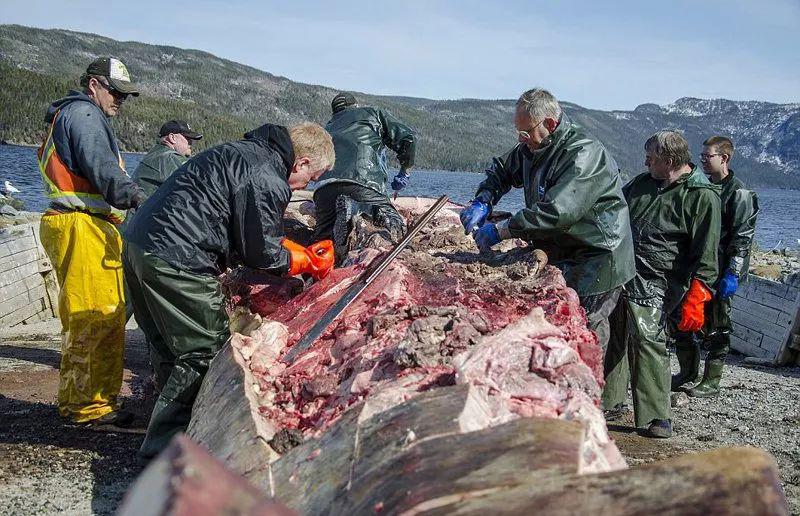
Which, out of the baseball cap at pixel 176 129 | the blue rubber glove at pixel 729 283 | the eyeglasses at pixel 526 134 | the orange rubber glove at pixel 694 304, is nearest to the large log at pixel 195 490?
the eyeglasses at pixel 526 134

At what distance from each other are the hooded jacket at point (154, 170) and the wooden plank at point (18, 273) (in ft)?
→ 6.45

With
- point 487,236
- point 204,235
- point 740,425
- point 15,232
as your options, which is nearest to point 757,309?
point 740,425

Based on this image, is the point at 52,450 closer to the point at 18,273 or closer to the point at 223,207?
the point at 223,207

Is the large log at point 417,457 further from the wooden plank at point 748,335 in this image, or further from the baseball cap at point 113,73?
the wooden plank at point 748,335

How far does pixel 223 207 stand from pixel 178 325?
2.56ft

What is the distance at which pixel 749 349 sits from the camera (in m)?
9.39

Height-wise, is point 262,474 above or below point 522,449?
below

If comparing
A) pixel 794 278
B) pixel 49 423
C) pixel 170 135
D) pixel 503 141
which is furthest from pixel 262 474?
pixel 503 141

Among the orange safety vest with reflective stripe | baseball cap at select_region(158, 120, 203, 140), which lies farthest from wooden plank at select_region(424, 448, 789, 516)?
baseball cap at select_region(158, 120, 203, 140)

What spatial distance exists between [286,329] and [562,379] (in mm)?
1919

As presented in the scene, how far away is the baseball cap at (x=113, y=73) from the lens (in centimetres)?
574

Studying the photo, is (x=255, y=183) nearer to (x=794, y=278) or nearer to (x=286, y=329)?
(x=286, y=329)

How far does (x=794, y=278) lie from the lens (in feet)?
29.7

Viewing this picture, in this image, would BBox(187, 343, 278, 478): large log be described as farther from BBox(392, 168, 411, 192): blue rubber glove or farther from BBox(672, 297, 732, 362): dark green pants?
BBox(392, 168, 411, 192): blue rubber glove
